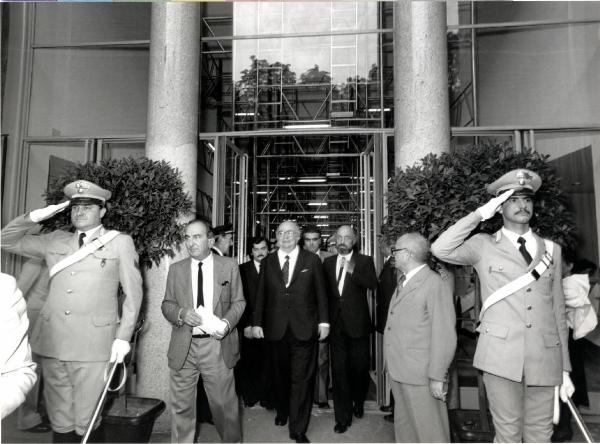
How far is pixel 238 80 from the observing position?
6656 mm

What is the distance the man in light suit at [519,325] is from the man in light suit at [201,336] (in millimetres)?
1773

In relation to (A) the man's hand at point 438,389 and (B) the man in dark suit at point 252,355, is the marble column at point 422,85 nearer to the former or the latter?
(B) the man in dark suit at point 252,355

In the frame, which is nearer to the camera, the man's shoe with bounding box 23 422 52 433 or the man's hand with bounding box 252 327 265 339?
the man's shoe with bounding box 23 422 52 433

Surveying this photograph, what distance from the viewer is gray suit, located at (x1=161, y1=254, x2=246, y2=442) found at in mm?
3797

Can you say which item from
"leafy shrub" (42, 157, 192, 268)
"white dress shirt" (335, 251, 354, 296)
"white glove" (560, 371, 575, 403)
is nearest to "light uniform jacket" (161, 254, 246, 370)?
"leafy shrub" (42, 157, 192, 268)

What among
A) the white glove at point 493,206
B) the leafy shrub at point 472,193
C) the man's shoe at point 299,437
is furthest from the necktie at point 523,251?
the man's shoe at point 299,437

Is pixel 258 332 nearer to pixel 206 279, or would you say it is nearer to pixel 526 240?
pixel 206 279

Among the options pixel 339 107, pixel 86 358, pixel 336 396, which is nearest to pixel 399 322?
pixel 336 396

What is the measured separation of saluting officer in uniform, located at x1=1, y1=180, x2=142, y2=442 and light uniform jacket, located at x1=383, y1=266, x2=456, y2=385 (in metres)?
1.96

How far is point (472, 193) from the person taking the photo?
3.62 meters

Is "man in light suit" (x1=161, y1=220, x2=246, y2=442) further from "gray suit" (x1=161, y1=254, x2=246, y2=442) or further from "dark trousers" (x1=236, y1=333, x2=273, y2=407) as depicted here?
"dark trousers" (x1=236, y1=333, x2=273, y2=407)

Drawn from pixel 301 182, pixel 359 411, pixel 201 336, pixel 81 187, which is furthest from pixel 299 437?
pixel 301 182

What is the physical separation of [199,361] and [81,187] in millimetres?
1651

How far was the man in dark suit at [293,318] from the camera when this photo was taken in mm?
4434
